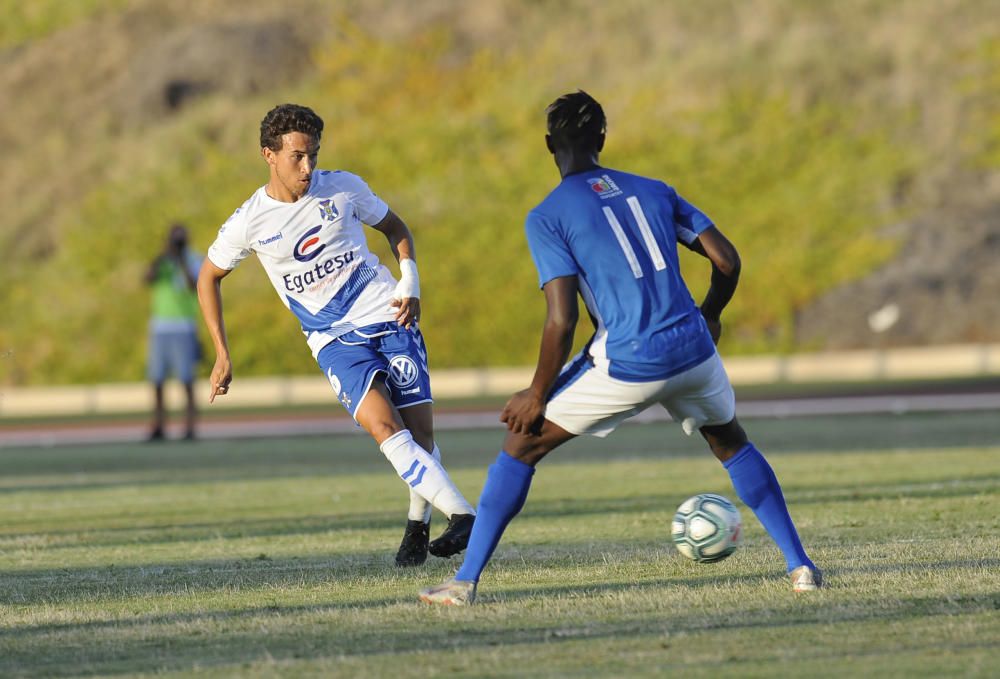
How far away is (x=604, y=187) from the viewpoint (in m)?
6.39

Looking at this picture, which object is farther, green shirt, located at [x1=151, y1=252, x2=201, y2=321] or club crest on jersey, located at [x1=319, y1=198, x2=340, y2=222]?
green shirt, located at [x1=151, y1=252, x2=201, y2=321]

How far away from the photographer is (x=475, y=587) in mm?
6605

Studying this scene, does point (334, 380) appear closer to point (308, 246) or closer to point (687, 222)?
point (308, 246)

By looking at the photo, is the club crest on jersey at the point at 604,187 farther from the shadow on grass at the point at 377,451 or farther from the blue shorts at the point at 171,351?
the blue shorts at the point at 171,351

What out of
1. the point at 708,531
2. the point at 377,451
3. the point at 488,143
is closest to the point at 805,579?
the point at 708,531

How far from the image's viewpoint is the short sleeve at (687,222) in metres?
6.52

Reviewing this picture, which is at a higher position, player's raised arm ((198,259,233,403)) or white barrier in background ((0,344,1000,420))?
player's raised arm ((198,259,233,403))

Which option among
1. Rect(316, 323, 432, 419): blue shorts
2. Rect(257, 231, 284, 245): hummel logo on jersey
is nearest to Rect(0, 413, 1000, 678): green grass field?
Rect(316, 323, 432, 419): blue shorts

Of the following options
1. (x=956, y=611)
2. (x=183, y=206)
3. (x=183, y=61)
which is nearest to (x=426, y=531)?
(x=956, y=611)

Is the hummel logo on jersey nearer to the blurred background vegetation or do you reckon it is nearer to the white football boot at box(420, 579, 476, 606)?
the white football boot at box(420, 579, 476, 606)

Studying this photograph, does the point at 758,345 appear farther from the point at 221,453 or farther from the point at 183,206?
the point at 221,453

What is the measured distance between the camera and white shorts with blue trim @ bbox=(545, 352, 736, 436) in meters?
6.40

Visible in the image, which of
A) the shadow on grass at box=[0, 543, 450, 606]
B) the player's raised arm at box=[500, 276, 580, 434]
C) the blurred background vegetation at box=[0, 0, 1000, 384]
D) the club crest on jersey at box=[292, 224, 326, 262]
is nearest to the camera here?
the player's raised arm at box=[500, 276, 580, 434]

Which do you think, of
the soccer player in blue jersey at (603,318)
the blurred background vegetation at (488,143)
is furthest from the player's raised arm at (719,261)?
the blurred background vegetation at (488,143)
